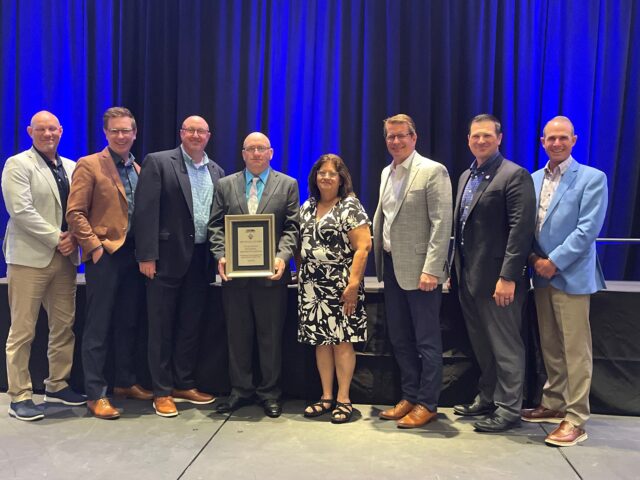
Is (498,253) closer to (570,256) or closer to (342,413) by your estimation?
(570,256)

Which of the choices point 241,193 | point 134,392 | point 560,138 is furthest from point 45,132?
point 560,138

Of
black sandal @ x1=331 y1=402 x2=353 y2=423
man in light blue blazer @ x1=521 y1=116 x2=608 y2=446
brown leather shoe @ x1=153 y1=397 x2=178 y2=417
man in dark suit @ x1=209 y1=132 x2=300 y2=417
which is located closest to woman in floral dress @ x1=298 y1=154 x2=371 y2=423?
black sandal @ x1=331 y1=402 x2=353 y2=423

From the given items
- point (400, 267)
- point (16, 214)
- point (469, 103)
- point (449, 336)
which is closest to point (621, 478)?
point (449, 336)

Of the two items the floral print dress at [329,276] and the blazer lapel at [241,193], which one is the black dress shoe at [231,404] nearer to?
the floral print dress at [329,276]

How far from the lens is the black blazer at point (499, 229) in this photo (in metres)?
2.67

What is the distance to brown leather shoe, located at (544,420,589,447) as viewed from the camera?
2.67 meters

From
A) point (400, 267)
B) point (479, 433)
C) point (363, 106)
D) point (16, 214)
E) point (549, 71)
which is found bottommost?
point (479, 433)

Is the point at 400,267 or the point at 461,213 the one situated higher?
the point at 461,213

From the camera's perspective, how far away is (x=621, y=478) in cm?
234

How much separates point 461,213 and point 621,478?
1400 millimetres

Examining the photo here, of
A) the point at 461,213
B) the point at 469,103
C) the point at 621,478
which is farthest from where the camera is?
the point at 469,103

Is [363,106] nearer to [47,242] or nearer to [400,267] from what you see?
[400,267]

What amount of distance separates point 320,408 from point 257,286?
77cm

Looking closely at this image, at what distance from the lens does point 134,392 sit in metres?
3.35
